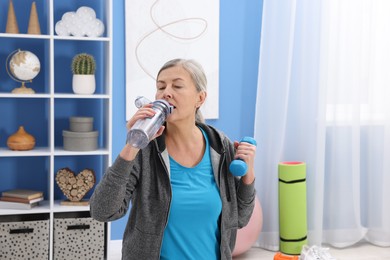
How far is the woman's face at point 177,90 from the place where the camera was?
1526 millimetres

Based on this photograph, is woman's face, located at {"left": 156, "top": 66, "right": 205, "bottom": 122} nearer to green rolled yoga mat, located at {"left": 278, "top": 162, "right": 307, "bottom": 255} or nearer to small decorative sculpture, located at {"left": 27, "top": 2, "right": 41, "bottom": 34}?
small decorative sculpture, located at {"left": 27, "top": 2, "right": 41, "bottom": 34}

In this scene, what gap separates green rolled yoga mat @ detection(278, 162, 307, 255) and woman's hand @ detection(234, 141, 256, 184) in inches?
81.4

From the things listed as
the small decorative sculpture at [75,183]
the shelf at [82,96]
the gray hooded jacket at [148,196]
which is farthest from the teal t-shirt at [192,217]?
the small decorative sculpture at [75,183]

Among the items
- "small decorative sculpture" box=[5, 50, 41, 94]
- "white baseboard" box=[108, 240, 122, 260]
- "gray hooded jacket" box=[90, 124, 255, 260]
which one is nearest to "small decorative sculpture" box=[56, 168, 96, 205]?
"white baseboard" box=[108, 240, 122, 260]

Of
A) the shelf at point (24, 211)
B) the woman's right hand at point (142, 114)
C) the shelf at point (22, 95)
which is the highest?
the shelf at point (22, 95)

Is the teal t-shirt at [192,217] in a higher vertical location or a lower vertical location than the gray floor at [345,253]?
higher

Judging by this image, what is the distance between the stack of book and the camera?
10.7ft

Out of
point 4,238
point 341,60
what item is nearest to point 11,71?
point 4,238

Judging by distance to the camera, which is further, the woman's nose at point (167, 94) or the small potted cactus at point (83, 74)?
the small potted cactus at point (83, 74)

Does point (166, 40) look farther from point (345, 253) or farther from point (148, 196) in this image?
point (148, 196)

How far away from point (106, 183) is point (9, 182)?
7.45 ft

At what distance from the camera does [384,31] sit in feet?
12.3

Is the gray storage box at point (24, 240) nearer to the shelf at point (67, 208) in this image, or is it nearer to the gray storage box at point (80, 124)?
the shelf at point (67, 208)

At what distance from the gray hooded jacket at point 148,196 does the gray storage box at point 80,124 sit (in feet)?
6.11
